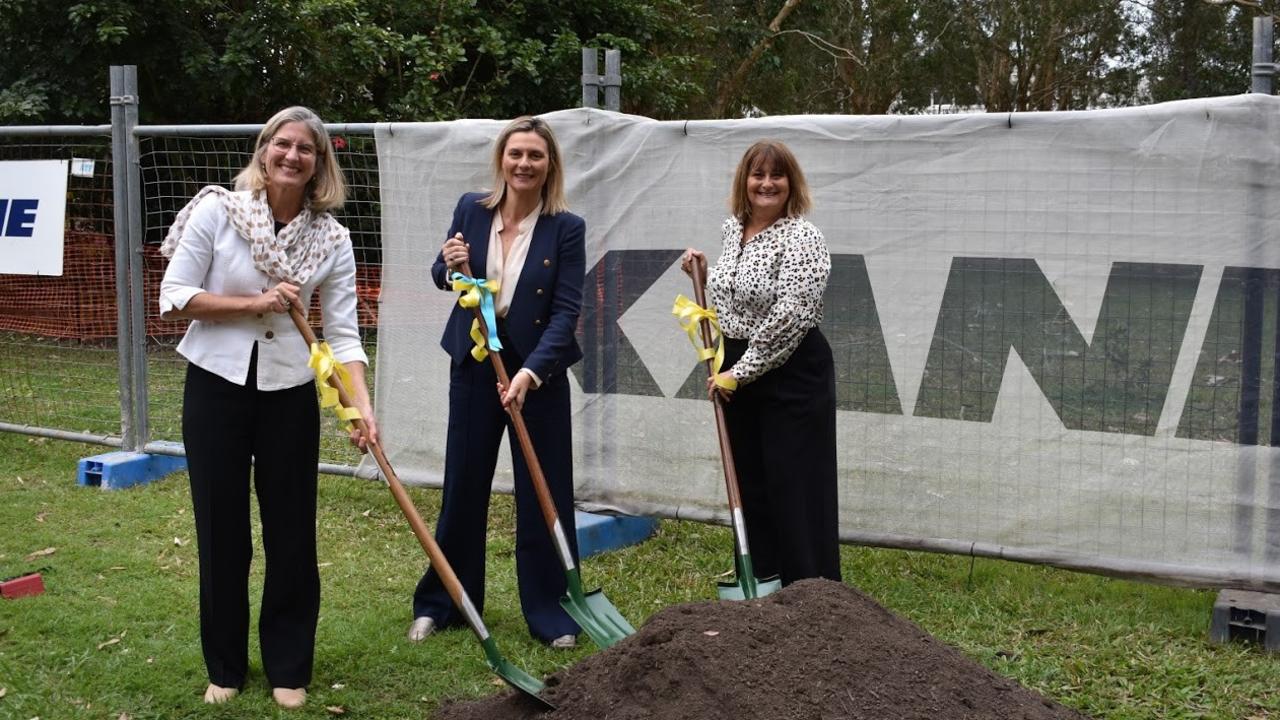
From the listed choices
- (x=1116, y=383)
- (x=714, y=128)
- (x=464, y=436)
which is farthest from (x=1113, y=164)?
(x=464, y=436)

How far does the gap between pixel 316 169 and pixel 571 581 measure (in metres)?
1.59

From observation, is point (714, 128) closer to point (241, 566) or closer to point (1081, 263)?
point (1081, 263)

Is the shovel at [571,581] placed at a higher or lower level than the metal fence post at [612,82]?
lower

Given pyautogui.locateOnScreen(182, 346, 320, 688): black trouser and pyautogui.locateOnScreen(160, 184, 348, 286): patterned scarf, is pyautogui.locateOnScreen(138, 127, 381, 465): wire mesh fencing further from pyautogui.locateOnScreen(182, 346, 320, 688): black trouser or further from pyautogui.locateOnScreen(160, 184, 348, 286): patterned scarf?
pyautogui.locateOnScreen(182, 346, 320, 688): black trouser

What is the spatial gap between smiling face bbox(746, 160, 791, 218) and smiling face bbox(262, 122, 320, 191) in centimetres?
159

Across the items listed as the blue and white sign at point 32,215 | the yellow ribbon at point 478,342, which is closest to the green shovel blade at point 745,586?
the yellow ribbon at point 478,342

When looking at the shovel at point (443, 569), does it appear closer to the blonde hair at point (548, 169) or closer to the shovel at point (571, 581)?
the shovel at point (571, 581)

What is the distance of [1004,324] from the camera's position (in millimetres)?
5336

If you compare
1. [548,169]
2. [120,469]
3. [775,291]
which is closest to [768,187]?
[775,291]

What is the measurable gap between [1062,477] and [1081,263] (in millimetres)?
865

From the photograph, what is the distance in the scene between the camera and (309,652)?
4.37 m

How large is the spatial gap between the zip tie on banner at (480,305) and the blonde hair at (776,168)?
100 cm

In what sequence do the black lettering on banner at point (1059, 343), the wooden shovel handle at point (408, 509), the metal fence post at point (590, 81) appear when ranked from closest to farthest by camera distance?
the wooden shovel handle at point (408, 509), the black lettering on banner at point (1059, 343), the metal fence post at point (590, 81)

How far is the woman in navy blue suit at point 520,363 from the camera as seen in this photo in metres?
4.78
